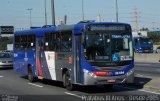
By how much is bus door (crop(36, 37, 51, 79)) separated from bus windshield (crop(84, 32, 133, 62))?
436 cm

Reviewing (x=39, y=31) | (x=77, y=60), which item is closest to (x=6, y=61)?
(x=39, y=31)

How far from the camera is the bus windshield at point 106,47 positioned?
52.9 feet

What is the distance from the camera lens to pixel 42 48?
20781 millimetres

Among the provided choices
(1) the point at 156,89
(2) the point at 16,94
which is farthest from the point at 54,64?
(1) the point at 156,89

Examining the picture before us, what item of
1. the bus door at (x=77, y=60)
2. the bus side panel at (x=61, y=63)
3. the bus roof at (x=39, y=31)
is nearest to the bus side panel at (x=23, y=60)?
the bus roof at (x=39, y=31)

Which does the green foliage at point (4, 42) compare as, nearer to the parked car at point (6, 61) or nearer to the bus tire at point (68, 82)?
the parked car at point (6, 61)

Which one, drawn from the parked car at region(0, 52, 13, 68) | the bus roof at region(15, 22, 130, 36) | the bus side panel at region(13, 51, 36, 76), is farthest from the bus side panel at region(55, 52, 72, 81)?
the parked car at region(0, 52, 13, 68)

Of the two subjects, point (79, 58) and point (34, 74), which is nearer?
point (79, 58)

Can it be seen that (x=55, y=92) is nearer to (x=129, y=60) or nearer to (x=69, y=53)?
(x=69, y=53)

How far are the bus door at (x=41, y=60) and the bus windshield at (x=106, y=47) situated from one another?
4364mm

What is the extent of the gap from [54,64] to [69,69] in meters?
1.93

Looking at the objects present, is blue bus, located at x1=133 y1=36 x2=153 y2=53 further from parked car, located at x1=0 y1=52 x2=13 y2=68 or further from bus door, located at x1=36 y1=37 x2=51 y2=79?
bus door, located at x1=36 y1=37 x2=51 y2=79

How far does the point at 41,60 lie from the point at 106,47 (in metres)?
5.47

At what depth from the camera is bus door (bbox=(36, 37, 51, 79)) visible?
801 inches
